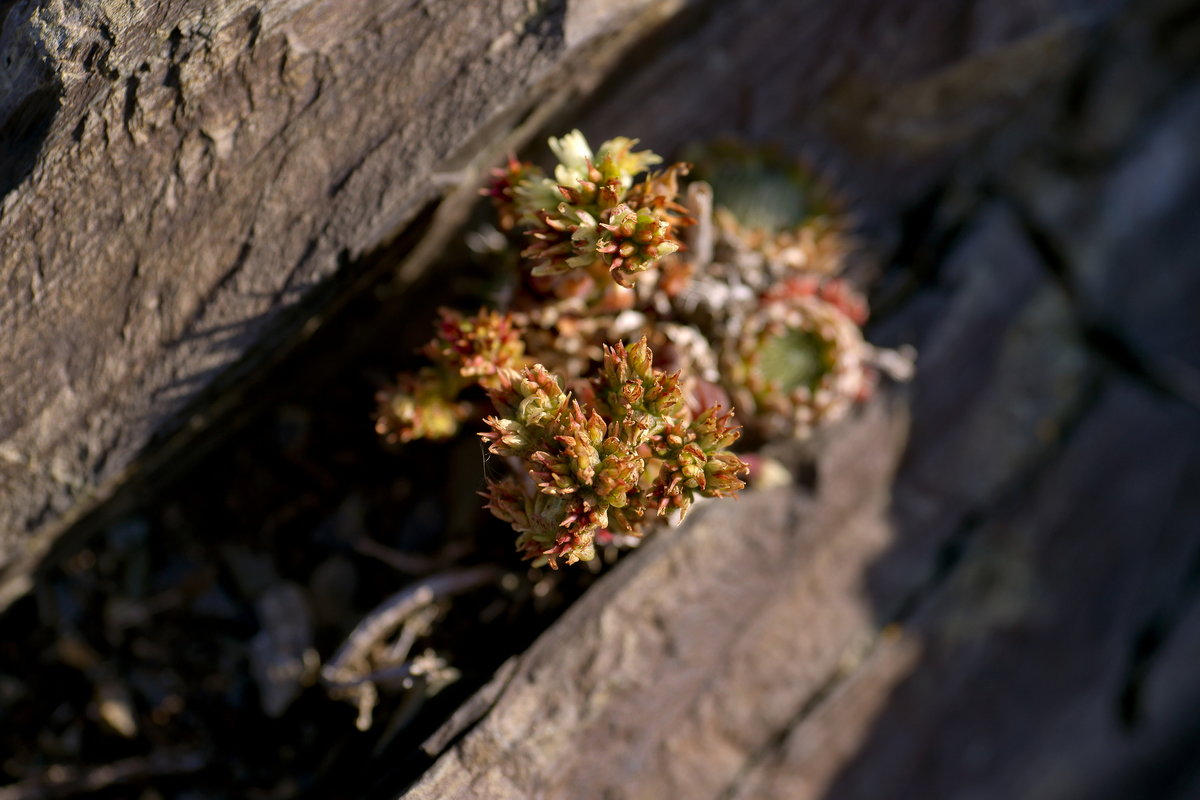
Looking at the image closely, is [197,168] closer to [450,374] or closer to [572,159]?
[450,374]

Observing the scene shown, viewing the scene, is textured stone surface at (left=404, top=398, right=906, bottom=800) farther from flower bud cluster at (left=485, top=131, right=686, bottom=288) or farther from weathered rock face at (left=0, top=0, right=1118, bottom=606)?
weathered rock face at (left=0, top=0, right=1118, bottom=606)

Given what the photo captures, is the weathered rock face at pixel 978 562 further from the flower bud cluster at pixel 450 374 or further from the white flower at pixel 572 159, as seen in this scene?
the white flower at pixel 572 159

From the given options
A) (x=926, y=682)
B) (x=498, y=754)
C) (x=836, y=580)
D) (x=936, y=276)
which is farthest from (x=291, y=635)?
(x=936, y=276)

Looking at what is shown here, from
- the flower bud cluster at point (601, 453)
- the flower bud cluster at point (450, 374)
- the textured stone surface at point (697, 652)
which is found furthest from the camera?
the textured stone surface at point (697, 652)

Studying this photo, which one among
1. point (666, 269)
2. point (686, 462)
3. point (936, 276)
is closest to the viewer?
point (686, 462)

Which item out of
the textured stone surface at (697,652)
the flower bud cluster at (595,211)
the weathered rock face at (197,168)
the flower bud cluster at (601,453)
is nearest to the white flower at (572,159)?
the flower bud cluster at (595,211)

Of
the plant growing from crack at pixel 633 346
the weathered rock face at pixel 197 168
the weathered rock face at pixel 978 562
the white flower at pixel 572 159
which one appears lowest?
the weathered rock face at pixel 978 562

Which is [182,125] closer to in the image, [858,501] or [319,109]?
[319,109]
